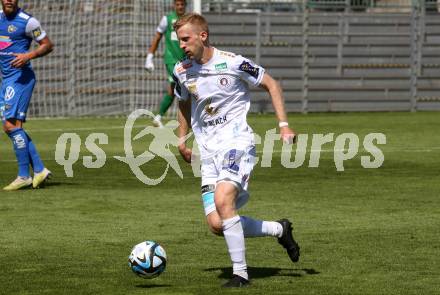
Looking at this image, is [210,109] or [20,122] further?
[20,122]

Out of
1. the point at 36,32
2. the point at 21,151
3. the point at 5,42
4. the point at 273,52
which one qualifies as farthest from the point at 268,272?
the point at 273,52

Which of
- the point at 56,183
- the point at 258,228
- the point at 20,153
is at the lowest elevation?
the point at 56,183

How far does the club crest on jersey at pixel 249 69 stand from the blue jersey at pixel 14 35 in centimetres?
613

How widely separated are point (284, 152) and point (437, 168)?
327 cm

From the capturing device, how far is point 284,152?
1831 cm

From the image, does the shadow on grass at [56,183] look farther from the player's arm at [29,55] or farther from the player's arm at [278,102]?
the player's arm at [278,102]

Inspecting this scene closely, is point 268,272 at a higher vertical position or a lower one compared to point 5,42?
lower

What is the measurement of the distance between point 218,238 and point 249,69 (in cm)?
229

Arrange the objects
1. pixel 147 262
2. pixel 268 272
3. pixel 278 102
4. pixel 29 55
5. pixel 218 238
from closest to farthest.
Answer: pixel 147 262, pixel 278 102, pixel 268 272, pixel 218 238, pixel 29 55

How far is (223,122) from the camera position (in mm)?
8031

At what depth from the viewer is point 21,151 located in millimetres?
13656

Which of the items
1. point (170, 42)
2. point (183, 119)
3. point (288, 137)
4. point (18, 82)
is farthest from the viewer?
point (170, 42)

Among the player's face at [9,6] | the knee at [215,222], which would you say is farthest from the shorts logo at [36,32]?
the knee at [215,222]

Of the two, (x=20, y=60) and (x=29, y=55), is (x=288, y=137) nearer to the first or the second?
(x=20, y=60)
